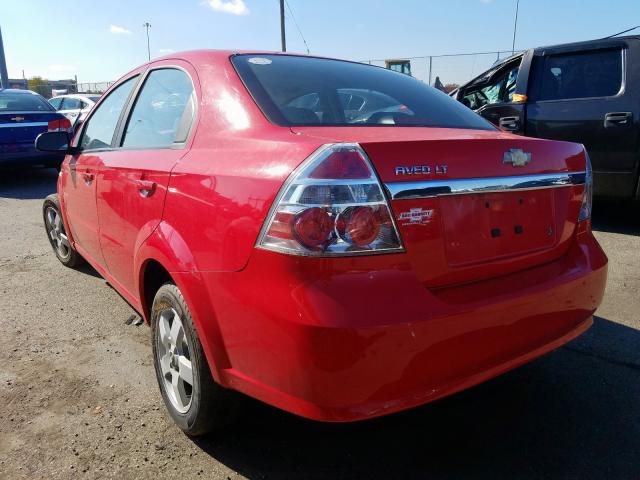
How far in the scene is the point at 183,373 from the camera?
220cm

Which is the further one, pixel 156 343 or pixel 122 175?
pixel 122 175

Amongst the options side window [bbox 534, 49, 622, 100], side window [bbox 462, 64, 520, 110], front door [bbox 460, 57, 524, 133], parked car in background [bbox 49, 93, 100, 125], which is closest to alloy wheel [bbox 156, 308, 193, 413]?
front door [bbox 460, 57, 524, 133]

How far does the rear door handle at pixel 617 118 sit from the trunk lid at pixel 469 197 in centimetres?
345

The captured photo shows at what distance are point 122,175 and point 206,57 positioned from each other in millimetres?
742

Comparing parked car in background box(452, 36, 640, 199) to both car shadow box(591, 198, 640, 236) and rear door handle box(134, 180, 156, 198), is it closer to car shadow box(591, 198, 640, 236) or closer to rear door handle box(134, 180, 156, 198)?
car shadow box(591, 198, 640, 236)

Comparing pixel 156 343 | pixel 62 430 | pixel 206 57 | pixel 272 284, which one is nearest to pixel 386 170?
pixel 272 284

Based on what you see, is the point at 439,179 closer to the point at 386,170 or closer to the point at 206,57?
the point at 386,170

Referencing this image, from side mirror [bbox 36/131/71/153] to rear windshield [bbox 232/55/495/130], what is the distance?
2.00 meters

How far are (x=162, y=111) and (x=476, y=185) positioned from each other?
1.64 meters

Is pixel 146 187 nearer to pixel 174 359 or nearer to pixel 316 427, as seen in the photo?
pixel 174 359

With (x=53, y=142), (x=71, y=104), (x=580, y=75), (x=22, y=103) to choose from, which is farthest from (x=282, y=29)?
(x=53, y=142)

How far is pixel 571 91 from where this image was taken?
5.36 meters

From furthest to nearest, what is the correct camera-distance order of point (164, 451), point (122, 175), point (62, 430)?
1. point (122, 175)
2. point (62, 430)
3. point (164, 451)

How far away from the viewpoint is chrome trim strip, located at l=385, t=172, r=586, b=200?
1.62m
